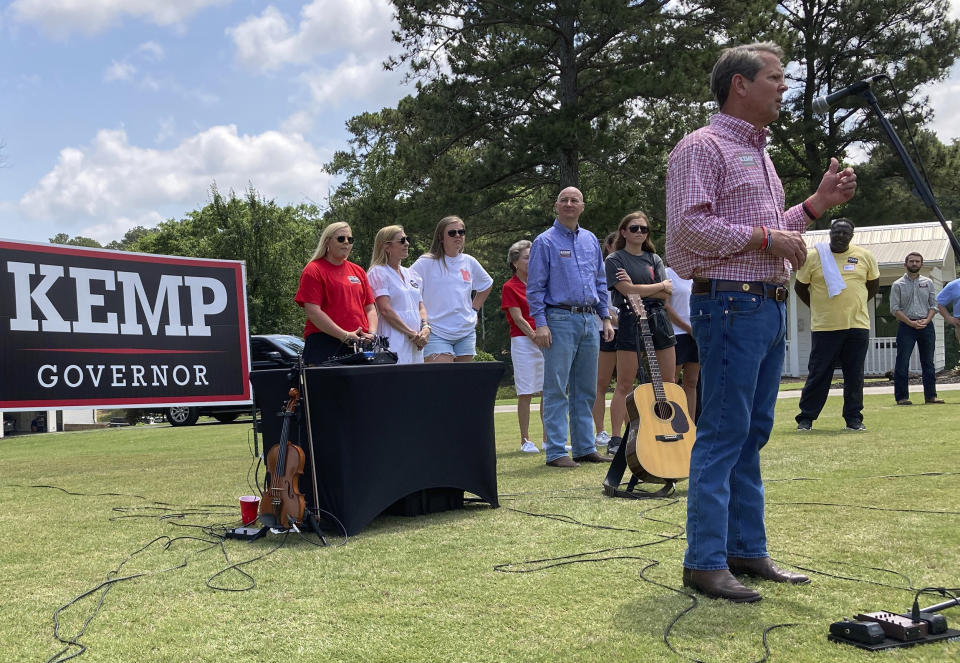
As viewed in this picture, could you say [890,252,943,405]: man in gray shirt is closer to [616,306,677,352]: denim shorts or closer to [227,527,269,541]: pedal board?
[616,306,677,352]: denim shorts

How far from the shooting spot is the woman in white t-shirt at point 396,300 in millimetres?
6871

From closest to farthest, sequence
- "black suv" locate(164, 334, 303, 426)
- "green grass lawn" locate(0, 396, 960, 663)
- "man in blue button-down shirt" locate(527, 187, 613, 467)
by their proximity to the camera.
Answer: "green grass lawn" locate(0, 396, 960, 663) → "man in blue button-down shirt" locate(527, 187, 613, 467) → "black suv" locate(164, 334, 303, 426)

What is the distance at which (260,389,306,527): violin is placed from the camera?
4543 millimetres

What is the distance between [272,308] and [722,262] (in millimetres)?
34401

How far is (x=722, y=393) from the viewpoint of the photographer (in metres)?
3.18

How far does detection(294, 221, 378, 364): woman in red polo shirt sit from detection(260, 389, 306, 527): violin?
137 centimetres

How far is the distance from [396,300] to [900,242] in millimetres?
22452

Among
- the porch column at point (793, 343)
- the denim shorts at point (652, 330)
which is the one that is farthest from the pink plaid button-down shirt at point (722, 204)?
the porch column at point (793, 343)

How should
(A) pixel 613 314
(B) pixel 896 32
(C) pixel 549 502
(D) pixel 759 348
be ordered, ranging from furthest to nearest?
(B) pixel 896 32 < (A) pixel 613 314 < (C) pixel 549 502 < (D) pixel 759 348

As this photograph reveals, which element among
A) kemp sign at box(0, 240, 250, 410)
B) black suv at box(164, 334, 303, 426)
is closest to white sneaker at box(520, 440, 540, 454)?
kemp sign at box(0, 240, 250, 410)

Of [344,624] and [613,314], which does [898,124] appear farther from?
[344,624]

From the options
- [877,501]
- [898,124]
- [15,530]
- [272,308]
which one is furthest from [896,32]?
[15,530]

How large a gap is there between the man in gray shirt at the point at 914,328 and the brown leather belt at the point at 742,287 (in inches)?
394

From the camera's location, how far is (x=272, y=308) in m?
36.2
